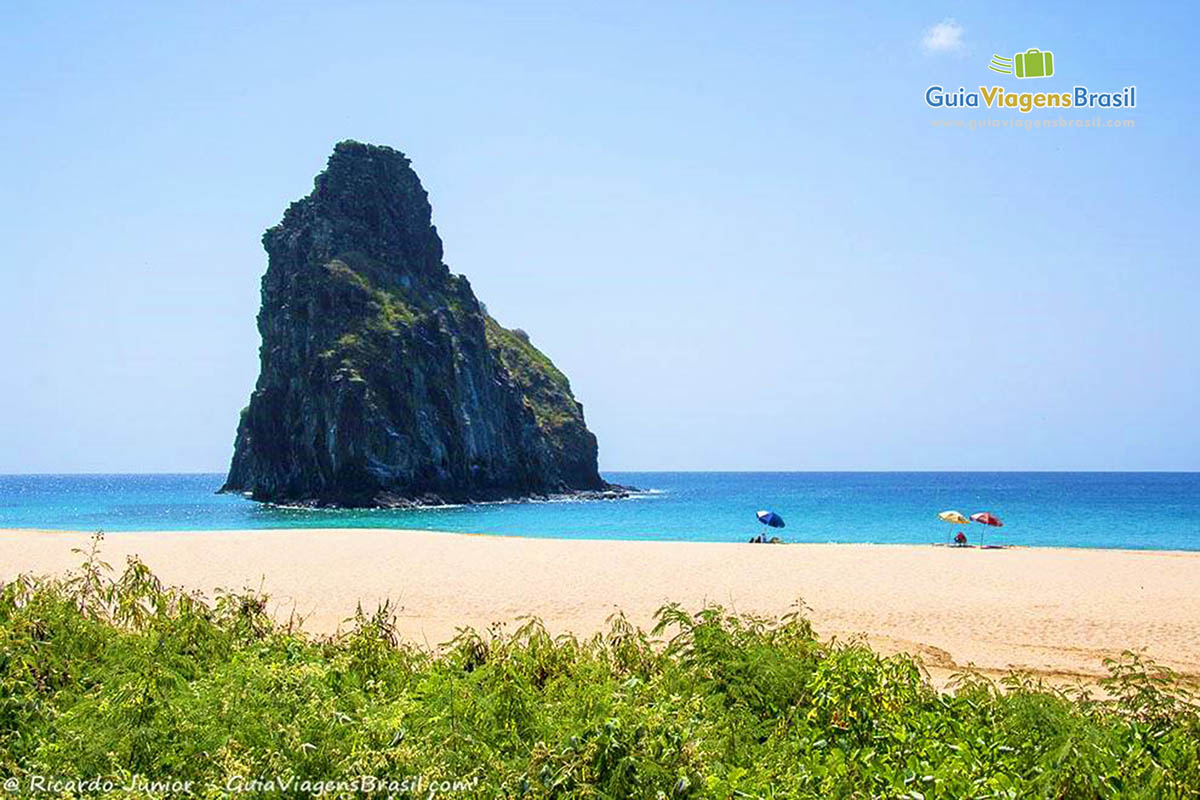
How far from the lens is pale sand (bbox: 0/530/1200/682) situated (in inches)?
639

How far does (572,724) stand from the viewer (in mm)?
4438

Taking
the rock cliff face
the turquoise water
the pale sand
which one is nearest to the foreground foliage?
the pale sand

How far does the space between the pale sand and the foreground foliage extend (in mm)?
5753

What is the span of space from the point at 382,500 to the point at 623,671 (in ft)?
266

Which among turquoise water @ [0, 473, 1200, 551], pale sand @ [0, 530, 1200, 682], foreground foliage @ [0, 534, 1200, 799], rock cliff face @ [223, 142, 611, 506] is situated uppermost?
rock cliff face @ [223, 142, 611, 506]

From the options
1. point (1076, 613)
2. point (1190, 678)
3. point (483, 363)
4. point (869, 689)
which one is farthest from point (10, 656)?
point (483, 363)

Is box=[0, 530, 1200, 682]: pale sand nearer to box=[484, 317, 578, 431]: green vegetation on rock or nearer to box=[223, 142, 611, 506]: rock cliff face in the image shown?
box=[223, 142, 611, 506]: rock cliff face

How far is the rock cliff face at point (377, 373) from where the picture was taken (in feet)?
290

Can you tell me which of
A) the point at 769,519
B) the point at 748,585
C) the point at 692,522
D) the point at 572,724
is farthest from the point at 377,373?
the point at 572,724

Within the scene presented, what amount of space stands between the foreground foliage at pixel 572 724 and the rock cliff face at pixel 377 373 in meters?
80.3

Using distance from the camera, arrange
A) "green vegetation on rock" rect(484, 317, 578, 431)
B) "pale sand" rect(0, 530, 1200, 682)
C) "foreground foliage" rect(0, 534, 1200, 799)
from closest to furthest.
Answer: "foreground foliage" rect(0, 534, 1200, 799) < "pale sand" rect(0, 530, 1200, 682) < "green vegetation on rock" rect(484, 317, 578, 431)

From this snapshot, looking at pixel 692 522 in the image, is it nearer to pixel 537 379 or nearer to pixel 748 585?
pixel 748 585

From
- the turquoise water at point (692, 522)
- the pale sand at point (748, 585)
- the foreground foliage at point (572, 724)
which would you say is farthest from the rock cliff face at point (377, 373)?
the foreground foliage at point (572, 724)

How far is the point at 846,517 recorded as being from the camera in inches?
2741
